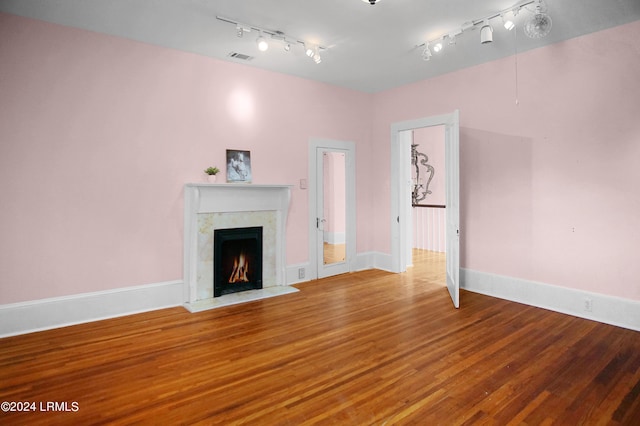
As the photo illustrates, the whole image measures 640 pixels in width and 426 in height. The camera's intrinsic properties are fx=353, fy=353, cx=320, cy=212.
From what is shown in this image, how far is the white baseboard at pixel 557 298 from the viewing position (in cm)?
353

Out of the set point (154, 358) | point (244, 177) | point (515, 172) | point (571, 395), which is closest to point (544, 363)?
point (571, 395)

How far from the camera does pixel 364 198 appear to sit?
20.2ft

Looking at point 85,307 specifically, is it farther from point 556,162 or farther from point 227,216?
point 556,162

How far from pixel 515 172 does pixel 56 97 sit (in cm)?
516

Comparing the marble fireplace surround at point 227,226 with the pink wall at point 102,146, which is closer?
the pink wall at point 102,146

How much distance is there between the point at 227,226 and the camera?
4527 millimetres

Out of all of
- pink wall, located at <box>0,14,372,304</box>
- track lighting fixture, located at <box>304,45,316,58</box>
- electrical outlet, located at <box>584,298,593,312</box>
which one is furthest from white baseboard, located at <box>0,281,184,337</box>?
electrical outlet, located at <box>584,298,593,312</box>

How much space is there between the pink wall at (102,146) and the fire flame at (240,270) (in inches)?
27.5

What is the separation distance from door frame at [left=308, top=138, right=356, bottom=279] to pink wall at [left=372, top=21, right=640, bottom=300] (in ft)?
5.29

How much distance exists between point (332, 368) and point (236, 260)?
236cm

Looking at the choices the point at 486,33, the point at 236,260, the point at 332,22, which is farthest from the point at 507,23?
the point at 236,260

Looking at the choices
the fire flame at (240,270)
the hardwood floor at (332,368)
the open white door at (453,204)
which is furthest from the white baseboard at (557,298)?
the fire flame at (240,270)

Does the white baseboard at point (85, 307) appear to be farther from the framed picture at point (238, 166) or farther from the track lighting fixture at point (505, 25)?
the track lighting fixture at point (505, 25)

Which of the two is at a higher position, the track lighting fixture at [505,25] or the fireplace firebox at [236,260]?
the track lighting fixture at [505,25]
